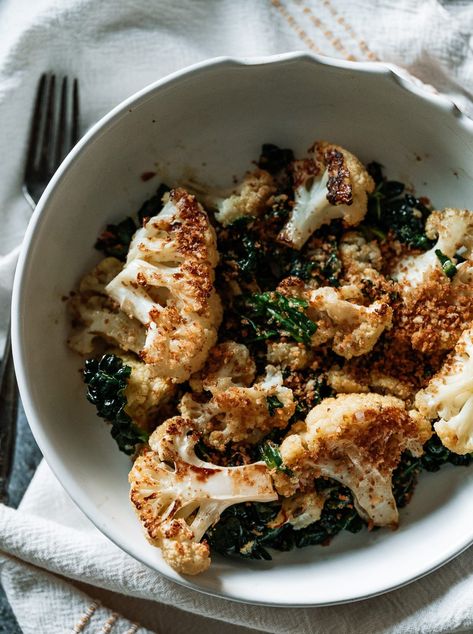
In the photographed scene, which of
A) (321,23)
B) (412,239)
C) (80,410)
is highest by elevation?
(321,23)

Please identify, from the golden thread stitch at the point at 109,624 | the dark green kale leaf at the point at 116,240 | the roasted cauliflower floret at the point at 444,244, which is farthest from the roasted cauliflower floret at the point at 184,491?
the roasted cauliflower floret at the point at 444,244

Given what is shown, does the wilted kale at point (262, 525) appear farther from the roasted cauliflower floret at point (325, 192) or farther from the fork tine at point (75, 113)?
the fork tine at point (75, 113)

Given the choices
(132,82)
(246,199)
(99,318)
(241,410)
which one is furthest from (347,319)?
(132,82)

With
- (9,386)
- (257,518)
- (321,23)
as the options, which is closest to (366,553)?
(257,518)

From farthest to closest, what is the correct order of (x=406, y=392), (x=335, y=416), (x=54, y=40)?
(x=54, y=40)
(x=406, y=392)
(x=335, y=416)

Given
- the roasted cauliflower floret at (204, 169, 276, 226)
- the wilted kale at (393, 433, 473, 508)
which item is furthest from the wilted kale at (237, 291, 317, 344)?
the wilted kale at (393, 433, 473, 508)

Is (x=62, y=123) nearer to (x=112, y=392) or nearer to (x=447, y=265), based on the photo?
(x=112, y=392)

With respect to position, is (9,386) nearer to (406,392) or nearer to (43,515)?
(43,515)
